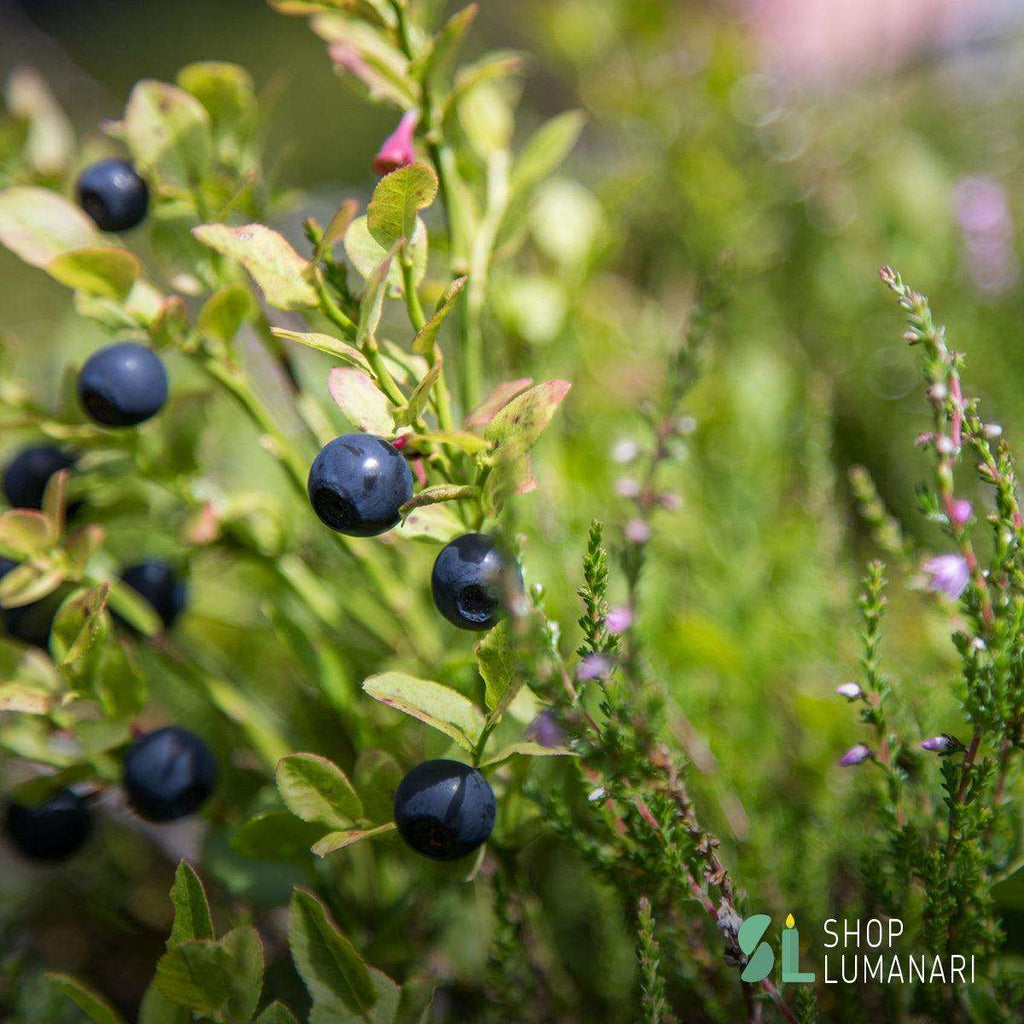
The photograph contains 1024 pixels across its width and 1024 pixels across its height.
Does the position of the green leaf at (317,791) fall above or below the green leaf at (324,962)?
above

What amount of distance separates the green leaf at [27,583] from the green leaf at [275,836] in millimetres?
228

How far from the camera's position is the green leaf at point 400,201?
507 millimetres

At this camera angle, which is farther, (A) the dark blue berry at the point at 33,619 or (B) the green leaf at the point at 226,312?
(A) the dark blue berry at the point at 33,619

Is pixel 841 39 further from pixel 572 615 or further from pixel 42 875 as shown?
pixel 42 875

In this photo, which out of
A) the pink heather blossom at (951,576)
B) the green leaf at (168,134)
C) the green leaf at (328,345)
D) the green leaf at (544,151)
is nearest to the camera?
the green leaf at (328,345)

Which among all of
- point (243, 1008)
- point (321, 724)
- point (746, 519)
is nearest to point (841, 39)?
point (746, 519)

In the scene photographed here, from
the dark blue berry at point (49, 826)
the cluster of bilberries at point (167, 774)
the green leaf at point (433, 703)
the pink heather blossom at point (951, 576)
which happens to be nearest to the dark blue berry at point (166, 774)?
the cluster of bilberries at point (167, 774)

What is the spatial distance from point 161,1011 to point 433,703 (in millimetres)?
274

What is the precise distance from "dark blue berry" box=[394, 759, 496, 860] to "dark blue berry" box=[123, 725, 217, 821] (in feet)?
0.69

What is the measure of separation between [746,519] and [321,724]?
1.95 feet

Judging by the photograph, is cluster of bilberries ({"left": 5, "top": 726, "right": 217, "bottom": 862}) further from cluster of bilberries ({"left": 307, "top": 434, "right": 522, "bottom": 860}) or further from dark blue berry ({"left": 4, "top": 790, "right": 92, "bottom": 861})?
cluster of bilberries ({"left": 307, "top": 434, "right": 522, "bottom": 860})

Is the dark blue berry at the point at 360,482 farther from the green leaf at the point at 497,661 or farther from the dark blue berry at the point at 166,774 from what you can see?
the dark blue berry at the point at 166,774

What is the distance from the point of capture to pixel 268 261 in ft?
1.87

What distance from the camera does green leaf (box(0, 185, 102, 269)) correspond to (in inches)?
26.0
